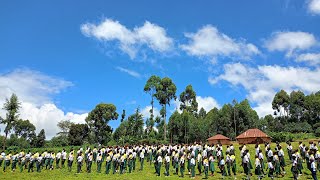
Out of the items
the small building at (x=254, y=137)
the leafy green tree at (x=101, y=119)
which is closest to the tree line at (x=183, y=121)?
the leafy green tree at (x=101, y=119)

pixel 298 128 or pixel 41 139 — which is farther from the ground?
pixel 298 128

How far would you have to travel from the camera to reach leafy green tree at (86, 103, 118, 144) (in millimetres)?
77375

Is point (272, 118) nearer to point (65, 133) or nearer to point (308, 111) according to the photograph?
point (308, 111)

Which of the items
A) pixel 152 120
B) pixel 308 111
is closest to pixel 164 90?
pixel 152 120

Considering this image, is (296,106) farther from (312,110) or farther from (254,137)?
(254,137)

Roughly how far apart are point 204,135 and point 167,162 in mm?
55738

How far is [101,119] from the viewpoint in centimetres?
7794

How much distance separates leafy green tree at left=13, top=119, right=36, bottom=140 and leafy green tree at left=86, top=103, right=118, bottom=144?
41946mm

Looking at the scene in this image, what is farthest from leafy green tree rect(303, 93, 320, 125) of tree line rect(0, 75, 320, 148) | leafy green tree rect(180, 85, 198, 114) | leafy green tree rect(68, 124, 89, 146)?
leafy green tree rect(68, 124, 89, 146)

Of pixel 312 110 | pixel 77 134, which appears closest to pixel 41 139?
pixel 77 134

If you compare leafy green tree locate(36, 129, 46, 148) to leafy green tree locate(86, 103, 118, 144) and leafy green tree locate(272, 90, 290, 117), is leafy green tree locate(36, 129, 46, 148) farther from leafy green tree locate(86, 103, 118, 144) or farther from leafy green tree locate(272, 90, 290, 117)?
leafy green tree locate(272, 90, 290, 117)

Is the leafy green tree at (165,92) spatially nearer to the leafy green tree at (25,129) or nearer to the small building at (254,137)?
the small building at (254,137)

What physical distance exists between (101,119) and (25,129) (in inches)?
1824

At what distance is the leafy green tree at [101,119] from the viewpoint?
77375 mm
